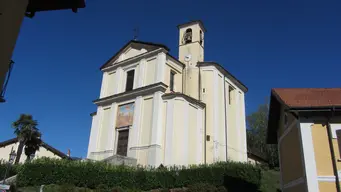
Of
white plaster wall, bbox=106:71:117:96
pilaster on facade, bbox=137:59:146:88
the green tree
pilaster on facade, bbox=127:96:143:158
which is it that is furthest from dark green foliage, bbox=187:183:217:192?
the green tree

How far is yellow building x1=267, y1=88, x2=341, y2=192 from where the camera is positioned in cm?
1054

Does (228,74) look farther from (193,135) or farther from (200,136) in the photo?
(193,135)

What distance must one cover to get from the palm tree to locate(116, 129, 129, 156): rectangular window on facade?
13129 mm

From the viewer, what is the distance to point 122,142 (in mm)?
27328

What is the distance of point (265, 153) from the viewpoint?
40.8 meters

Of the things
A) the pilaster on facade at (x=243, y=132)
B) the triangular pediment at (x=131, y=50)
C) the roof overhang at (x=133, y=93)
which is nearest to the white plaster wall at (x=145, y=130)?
the roof overhang at (x=133, y=93)

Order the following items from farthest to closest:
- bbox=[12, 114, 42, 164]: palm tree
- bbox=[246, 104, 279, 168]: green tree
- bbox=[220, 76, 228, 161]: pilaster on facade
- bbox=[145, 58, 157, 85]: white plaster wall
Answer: bbox=[246, 104, 279, 168]: green tree
bbox=[12, 114, 42, 164]: palm tree
bbox=[145, 58, 157, 85]: white plaster wall
bbox=[220, 76, 228, 161]: pilaster on facade

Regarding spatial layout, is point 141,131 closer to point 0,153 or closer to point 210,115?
point 210,115

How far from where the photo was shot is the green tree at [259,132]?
134 feet

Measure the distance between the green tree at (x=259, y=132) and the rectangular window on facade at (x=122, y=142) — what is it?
19806 mm

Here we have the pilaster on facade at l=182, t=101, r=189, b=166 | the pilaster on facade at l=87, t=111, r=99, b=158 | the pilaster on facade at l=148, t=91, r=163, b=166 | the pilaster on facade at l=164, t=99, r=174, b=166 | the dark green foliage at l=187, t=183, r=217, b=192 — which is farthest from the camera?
the pilaster on facade at l=87, t=111, r=99, b=158

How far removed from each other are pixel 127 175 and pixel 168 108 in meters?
7.80

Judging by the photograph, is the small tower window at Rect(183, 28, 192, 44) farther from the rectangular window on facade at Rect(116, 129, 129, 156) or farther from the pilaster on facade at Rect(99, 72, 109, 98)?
the rectangular window on facade at Rect(116, 129, 129, 156)

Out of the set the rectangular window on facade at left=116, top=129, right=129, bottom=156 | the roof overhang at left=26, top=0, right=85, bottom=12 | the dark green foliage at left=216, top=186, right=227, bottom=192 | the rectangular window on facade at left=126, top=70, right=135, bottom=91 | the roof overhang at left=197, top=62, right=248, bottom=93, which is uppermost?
the roof overhang at left=197, top=62, right=248, bottom=93
